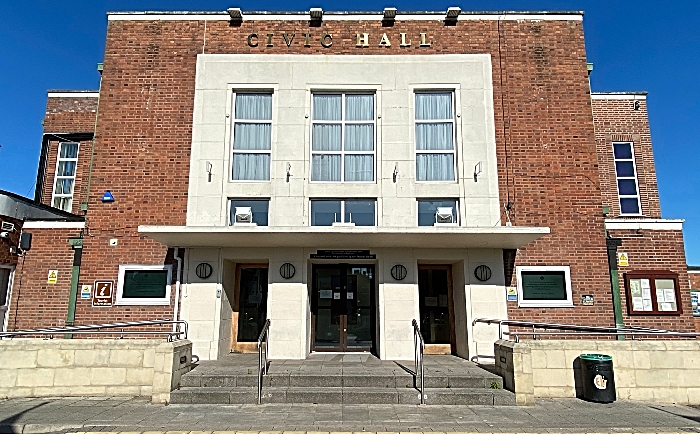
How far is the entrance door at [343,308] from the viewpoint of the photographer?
1105 cm

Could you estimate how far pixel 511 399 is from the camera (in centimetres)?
736

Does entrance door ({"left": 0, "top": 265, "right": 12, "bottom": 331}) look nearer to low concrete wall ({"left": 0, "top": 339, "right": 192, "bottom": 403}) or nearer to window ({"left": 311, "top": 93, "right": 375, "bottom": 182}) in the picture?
low concrete wall ({"left": 0, "top": 339, "right": 192, "bottom": 403})

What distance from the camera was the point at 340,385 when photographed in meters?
7.84

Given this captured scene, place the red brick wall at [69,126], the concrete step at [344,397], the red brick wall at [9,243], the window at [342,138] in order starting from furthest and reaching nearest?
the red brick wall at [69,126] → the window at [342,138] → the red brick wall at [9,243] → the concrete step at [344,397]

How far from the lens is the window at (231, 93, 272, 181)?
11.2 m

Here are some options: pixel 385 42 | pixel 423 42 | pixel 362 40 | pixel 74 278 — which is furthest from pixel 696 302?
pixel 74 278

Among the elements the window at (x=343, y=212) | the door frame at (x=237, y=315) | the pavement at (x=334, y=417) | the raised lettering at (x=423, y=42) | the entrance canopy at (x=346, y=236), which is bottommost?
the pavement at (x=334, y=417)

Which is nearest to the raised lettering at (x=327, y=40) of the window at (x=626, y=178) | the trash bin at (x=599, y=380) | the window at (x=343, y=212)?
the window at (x=343, y=212)

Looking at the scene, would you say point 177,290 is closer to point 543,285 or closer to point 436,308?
point 436,308

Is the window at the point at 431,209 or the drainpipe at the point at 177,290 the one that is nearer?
the drainpipe at the point at 177,290

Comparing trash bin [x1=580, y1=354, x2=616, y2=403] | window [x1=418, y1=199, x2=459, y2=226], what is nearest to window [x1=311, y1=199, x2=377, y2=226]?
window [x1=418, y1=199, x2=459, y2=226]

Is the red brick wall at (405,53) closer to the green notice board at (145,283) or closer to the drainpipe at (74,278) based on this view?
the drainpipe at (74,278)

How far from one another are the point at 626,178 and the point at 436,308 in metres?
7.31

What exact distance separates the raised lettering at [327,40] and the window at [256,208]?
425 centimetres
